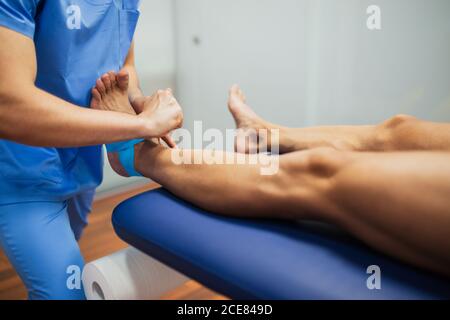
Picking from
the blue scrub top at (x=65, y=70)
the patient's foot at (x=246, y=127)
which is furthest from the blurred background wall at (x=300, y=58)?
the blue scrub top at (x=65, y=70)

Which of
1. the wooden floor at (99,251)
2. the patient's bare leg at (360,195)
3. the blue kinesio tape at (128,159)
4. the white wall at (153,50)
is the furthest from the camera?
the white wall at (153,50)

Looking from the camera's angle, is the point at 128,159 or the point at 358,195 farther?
the point at 128,159

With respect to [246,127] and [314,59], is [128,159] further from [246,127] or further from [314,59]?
[314,59]

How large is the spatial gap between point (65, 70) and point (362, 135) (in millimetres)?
669

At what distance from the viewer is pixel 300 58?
1.90 meters

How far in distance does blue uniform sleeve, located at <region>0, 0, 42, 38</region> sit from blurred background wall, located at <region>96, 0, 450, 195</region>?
1322 millimetres

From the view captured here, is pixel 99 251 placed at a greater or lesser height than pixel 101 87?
lesser

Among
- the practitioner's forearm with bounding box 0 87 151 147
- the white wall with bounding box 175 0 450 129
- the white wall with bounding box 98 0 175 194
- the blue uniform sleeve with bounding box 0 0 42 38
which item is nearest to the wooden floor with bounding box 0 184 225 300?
the white wall with bounding box 98 0 175 194

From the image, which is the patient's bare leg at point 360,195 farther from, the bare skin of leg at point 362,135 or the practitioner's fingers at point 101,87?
the practitioner's fingers at point 101,87

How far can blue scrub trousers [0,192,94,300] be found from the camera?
869 millimetres

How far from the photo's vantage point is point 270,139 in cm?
101

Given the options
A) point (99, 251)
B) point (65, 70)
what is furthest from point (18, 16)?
point (99, 251)

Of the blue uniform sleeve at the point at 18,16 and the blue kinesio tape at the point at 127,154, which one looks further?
the blue kinesio tape at the point at 127,154

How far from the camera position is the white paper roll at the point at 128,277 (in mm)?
725
